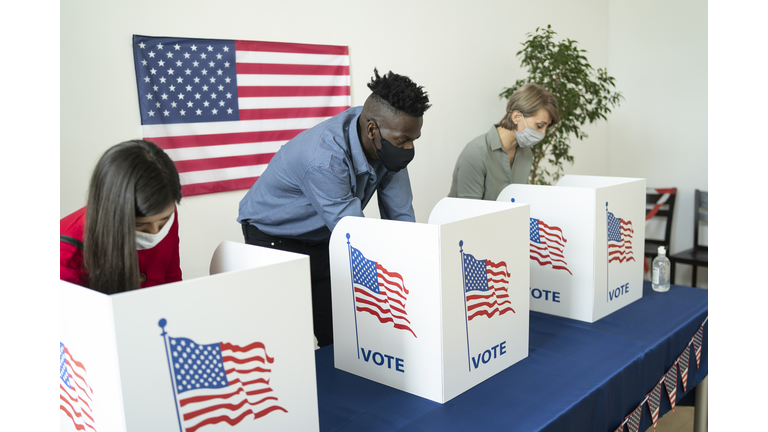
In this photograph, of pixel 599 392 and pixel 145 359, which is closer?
pixel 145 359

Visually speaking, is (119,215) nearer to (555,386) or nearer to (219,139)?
(555,386)

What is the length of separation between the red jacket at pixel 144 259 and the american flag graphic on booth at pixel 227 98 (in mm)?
962

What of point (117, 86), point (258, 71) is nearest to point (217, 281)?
point (117, 86)

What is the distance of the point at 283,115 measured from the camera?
8.14 feet

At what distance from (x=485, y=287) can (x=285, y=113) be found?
161cm

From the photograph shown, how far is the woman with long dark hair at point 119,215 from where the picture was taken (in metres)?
0.85

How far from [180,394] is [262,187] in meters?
0.89

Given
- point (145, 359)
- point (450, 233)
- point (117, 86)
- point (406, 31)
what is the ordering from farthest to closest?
point (406, 31) → point (117, 86) → point (450, 233) → point (145, 359)

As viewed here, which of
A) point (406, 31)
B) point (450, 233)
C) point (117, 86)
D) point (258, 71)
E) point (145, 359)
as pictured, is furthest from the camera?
point (406, 31)

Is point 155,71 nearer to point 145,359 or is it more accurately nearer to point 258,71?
point 258,71

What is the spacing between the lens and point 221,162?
2.31m

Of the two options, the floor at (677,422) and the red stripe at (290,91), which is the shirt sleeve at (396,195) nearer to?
the red stripe at (290,91)

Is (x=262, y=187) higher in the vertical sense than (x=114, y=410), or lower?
higher

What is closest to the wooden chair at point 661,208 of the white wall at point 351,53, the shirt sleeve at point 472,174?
the white wall at point 351,53
